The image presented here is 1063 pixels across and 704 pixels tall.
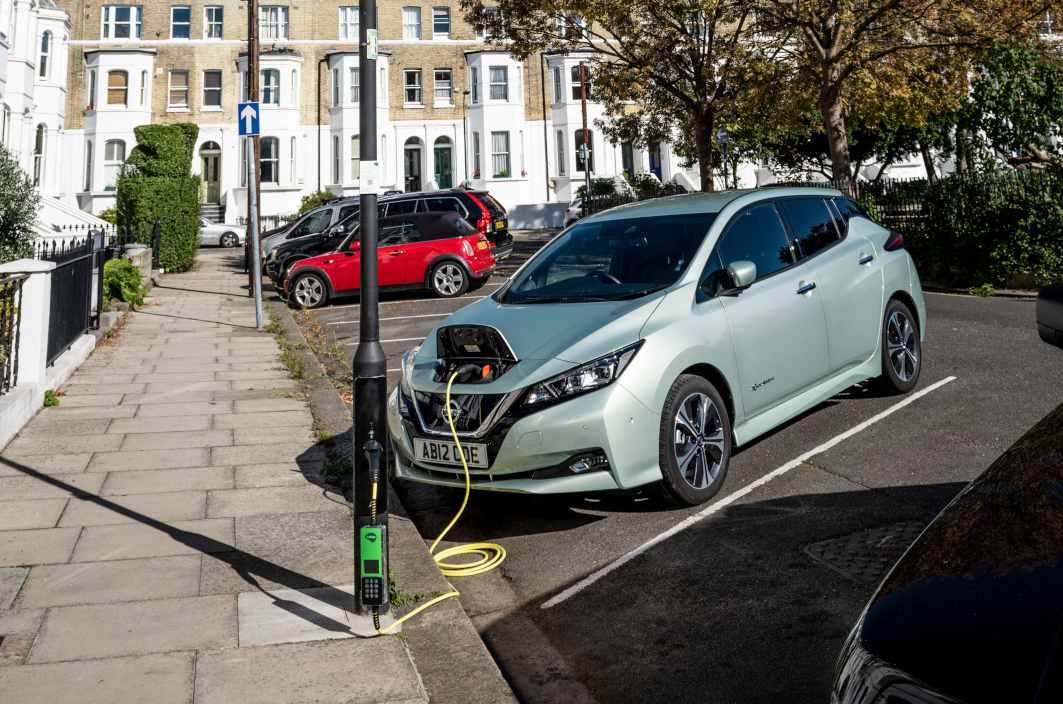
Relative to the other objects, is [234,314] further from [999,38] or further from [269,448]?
[999,38]

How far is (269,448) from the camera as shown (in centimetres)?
784

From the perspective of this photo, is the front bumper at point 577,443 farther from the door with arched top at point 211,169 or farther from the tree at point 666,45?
the door with arched top at point 211,169

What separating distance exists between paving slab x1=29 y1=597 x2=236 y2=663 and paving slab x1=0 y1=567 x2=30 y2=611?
273 millimetres

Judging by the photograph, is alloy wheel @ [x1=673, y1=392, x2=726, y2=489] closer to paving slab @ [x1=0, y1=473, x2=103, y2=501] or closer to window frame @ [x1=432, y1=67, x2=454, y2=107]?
paving slab @ [x1=0, y1=473, x2=103, y2=501]

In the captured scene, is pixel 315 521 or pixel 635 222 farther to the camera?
pixel 635 222

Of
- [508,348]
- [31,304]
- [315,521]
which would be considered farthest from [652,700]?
[31,304]

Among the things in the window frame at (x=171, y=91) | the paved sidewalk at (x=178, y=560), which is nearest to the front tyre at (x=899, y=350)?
the paved sidewalk at (x=178, y=560)

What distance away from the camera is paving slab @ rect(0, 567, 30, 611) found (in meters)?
4.76

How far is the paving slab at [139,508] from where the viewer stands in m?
6.09

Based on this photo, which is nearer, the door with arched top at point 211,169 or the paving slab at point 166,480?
the paving slab at point 166,480

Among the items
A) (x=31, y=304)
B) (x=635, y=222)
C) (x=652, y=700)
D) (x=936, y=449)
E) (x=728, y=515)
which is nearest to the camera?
(x=652, y=700)

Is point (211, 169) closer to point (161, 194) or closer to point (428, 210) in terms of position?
point (161, 194)

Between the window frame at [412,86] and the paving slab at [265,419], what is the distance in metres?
46.6

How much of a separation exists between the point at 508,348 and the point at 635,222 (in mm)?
1786
